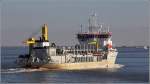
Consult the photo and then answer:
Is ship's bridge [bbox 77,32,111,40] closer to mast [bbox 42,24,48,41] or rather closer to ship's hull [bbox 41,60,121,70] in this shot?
ship's hull [bbox 41,60,121,70]

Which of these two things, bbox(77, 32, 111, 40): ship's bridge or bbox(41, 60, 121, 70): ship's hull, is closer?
bbox(41, 60, 121, 70): ship's hull

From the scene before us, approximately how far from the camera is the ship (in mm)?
39500

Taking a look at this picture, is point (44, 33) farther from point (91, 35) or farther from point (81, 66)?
point (91, 35)

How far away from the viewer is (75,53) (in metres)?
43.7

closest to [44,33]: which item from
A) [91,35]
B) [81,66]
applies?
[81,66]

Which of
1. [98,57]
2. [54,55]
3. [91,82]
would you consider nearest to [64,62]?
[54,55]

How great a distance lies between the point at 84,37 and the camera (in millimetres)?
46156

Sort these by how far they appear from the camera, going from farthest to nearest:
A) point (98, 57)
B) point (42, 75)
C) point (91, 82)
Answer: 1. point (98, 57)
2. point (42, 75)
3. point (91, 82)

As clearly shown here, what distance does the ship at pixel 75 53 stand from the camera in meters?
39.5

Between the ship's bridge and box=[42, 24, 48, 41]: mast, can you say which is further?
the ship's bridge

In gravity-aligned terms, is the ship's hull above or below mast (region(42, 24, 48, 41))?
below

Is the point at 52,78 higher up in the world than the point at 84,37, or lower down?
lower down

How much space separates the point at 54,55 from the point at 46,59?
2.38 feet

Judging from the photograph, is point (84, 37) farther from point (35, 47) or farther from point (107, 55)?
point (35, 47)
